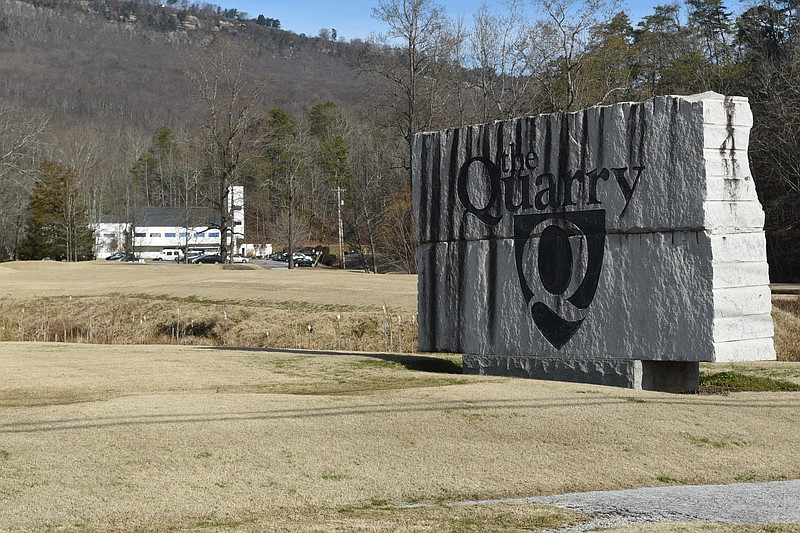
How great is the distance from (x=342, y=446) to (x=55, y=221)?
7176 centimetres

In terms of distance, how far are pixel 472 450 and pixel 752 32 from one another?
6222 centimetres

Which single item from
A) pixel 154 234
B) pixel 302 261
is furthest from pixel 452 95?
pixel 154 234

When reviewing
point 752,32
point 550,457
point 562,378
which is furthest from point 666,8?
point 550,457

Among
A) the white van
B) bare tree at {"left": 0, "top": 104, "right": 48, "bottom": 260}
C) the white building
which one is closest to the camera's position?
bare tree at {"left": 0, "top": 104, "right": 48, "bottom": 260}

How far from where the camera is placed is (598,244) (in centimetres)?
1761

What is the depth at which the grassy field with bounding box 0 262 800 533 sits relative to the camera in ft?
32.2

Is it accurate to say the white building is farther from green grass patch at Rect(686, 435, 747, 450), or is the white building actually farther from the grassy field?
green grass patch at Rect(686, 435, 747, 450)

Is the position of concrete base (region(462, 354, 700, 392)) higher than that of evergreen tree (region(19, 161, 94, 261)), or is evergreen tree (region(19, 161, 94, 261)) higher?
evergreen tree (region(19, 161, 94, 261))

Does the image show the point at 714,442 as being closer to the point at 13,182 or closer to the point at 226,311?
the point at 226,311

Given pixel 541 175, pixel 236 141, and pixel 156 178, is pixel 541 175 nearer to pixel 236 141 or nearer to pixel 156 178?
pixel 236 141

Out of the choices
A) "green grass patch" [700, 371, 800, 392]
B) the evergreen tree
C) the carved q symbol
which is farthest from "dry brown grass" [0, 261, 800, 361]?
the evergreen tree

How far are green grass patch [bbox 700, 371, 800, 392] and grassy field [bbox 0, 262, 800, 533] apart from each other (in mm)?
490

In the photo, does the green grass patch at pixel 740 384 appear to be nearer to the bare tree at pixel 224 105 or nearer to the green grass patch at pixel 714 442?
the green grass patch at pixel 714 442

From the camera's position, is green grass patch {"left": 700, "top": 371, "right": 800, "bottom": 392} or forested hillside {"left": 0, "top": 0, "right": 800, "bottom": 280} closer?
green grass patch {"left": 700, "top": 371, "right": 800, "bottom": 392}
